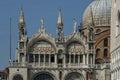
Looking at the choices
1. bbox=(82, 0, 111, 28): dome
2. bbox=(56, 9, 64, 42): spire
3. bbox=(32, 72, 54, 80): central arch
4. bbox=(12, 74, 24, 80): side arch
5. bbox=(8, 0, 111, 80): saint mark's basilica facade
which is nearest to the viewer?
bbox=(12, 74, 24, 80): side arch

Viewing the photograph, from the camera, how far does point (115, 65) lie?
61.7 meters

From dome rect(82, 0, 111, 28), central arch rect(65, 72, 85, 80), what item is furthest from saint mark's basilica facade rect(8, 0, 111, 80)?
dome rect(82, 0, 111, 28)

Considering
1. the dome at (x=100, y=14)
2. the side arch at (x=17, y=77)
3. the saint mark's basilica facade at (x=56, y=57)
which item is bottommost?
the side arch at (x=17, y=77)

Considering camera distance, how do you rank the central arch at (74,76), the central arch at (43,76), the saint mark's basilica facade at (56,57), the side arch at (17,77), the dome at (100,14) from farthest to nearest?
the dome at (100,14) < the central arch at (74,76) < the central arch at (43,76) < the saint mark's basilica facade at (56,57) < the side arch at (17,77)

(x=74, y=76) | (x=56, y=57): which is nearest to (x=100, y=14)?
(x=56, y=57)

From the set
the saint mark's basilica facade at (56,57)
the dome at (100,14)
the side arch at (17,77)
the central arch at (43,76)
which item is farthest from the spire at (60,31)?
the dome at (100,14)

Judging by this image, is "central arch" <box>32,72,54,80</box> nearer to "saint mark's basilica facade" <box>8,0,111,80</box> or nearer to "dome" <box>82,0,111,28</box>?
"saint mark's basilica facade" <box>8,0,111,80</box>

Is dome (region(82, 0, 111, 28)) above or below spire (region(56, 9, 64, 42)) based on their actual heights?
above

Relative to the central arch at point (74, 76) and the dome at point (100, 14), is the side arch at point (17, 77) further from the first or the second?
the dome at point (100, 14)

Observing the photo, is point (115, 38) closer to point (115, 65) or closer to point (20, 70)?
point (115, 65)

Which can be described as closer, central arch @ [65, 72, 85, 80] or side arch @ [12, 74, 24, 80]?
side arch @ [12, 74, 24, 80]

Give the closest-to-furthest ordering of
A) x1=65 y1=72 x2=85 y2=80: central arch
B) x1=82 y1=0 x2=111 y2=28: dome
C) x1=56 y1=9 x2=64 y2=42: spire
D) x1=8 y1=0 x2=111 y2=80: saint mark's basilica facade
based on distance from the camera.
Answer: x1=8 y1=0 x2=111 y2=80: saint mark's basilica facade < x1=65 y1=72 x2=85 y2=80: central arch < x1=56 y1=9 x2=64 y2=42: spire < x1=82 y1=0 x2=111 y2=28: dome

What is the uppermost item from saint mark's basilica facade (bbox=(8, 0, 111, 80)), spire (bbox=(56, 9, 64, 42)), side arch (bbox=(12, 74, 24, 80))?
spire (bbox=(56, 9, 64, 42))

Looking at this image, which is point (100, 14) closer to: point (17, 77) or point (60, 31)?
point (60, 31)
